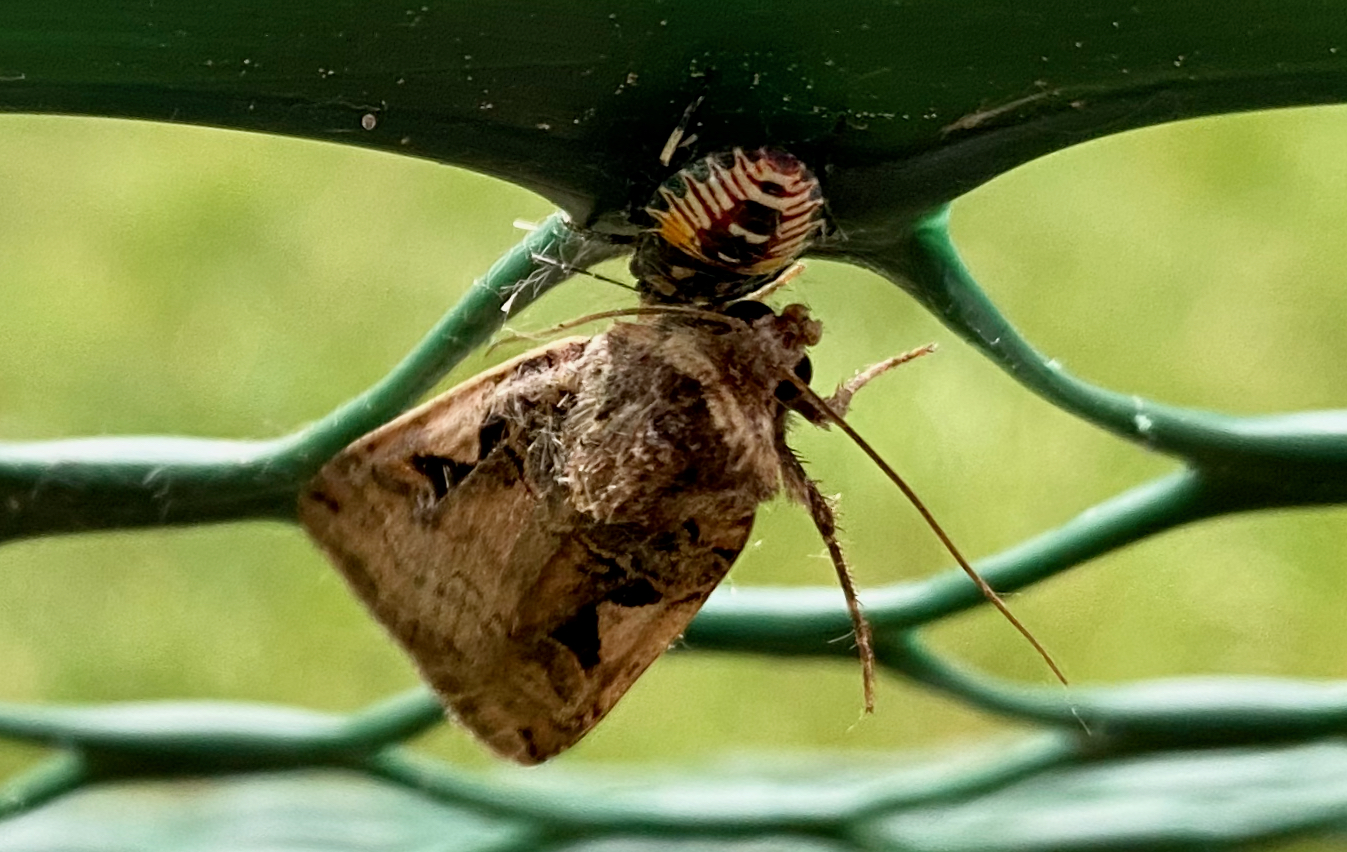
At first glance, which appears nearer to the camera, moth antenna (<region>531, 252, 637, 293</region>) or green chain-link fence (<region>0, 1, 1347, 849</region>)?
moth antenna (<region>531, 252, 637, 293</region>)

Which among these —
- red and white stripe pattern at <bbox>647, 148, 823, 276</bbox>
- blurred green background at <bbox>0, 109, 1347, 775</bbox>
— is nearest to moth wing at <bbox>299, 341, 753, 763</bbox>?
red and white stripe pattern at <bbox>647, 148, 823, 276</bbox>

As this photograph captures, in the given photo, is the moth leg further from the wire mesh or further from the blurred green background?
the blurred green background

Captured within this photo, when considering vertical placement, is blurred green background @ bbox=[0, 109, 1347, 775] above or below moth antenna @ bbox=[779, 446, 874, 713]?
Result: below

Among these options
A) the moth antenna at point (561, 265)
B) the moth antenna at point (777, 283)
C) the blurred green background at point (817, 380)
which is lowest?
the blurred green background at point (817, 380)

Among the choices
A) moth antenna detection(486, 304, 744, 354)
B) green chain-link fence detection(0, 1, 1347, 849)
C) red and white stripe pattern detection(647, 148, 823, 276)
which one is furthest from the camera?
green chain-link fence detection(0, 1, 1347, 849)

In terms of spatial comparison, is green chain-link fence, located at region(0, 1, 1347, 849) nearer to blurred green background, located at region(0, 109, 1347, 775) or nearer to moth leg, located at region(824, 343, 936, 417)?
moth leg, located at region(824, 343, 936, 417)

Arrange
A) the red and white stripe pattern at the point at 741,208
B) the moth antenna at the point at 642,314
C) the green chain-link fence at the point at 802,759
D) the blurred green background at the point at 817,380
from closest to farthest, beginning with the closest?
the red and white stripe pattern at the point at 741,208 → the moth antenna at the point at 642,314 → the green chain-link fence at the point at 802,759 → the blurred green background at the point at 817,380

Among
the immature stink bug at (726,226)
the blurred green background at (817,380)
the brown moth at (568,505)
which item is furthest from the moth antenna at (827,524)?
the blurred green background at (817,380)

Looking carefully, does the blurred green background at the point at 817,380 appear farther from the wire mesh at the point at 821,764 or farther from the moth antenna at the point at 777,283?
the moth antenna at the point at 777,283

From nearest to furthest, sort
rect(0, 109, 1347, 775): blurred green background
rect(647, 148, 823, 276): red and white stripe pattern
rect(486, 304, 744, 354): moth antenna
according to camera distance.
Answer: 1. rect(647, 148, 823, 276): red and white stripe pattern
2. rect(486, 304, 744, 354): moth antenna
3. rect(0, 109, 1347, 775): blurred green background

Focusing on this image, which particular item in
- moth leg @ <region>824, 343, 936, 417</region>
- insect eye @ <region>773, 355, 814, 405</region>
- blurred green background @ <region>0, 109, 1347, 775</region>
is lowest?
blurred green background @ <region>0, 109, 1347, 775</region>
